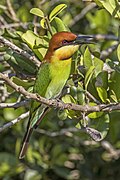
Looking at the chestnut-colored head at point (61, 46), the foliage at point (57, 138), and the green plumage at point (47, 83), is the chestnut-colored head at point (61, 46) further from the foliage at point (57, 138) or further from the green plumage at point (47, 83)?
the foliage at point (57, 138)

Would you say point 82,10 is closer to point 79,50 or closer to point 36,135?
point 36,135

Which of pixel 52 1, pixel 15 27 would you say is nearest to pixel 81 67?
pixel 15 27

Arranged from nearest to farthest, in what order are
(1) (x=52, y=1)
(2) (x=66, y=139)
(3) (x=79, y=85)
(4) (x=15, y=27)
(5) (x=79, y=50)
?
Result: (3) (x=79, y=85) → (5) (x=79, y=50) → (4) (x=15, y=27) → (1) (x=52, y=1) → (2) (x=66, y=139)

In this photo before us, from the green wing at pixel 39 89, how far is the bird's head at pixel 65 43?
0.17 ft

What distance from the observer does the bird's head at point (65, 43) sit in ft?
5.88

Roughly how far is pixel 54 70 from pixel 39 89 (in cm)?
14

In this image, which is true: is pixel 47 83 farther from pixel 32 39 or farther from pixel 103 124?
pixel 103 124

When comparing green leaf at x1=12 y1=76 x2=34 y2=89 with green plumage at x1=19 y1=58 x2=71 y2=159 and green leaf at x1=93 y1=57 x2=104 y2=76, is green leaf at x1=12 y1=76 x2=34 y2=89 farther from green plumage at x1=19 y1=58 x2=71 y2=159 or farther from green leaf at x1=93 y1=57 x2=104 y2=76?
green leaf at x1=93 y1=57 x2=104 y2=76

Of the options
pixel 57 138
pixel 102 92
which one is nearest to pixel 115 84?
pixel 102 92

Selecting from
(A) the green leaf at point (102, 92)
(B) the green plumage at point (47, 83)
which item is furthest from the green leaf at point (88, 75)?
(B) the green plumage at point (47, 83)

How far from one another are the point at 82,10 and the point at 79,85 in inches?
50.7

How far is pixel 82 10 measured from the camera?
2.89 metres

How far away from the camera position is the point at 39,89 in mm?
1839

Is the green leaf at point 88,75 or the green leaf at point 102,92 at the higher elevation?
the green leaf at point 88,75
